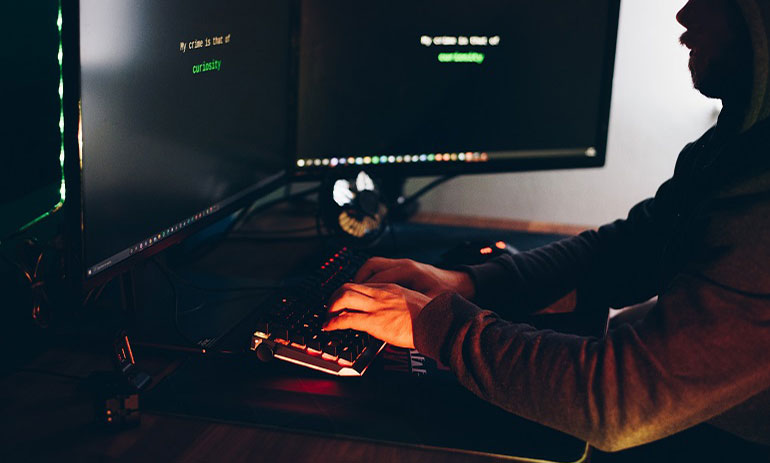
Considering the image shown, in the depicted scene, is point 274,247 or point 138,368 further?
point 274,247

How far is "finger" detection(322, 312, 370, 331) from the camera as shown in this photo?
0.97 m

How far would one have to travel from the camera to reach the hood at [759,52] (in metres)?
0.89

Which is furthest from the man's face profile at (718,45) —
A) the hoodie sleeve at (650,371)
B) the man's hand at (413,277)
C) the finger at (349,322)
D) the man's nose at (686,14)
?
the finger at (349,322)

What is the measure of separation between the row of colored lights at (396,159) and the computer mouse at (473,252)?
229 mm

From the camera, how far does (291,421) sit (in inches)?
34.2

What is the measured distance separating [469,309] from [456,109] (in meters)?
0.69

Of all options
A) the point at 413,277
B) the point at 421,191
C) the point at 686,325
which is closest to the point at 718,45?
the point at 686,325

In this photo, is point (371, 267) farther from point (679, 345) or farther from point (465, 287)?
point (679, 345)

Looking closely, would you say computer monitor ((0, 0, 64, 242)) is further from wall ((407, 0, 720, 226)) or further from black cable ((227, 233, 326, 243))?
wall ((407, 0, 720, 226))

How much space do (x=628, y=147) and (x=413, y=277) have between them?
89 centimetres

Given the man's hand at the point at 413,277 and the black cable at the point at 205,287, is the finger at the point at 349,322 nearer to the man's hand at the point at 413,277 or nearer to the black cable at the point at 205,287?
the man's hand at the point at 413,277

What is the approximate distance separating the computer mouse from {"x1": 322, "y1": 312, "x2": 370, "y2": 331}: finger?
0.37 metres

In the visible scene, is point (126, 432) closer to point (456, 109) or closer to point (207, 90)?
point (207, 90)

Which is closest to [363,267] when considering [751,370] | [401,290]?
[401,290]
